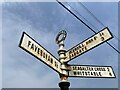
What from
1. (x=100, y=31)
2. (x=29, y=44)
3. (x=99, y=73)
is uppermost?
(x=100, y=31)

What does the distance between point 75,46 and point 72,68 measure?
1.80ft

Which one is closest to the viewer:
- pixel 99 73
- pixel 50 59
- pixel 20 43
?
pixel 20 43

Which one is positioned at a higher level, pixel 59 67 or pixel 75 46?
pixel 75 46

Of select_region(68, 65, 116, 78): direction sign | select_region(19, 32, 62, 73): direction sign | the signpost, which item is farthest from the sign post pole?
select_region(68, 65, 116, 78): direction sign

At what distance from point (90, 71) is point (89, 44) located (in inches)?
26.4

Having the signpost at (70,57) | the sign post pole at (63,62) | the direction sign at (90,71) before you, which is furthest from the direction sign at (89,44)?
the direction sign at (90,71)

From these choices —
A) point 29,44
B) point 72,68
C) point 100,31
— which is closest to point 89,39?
point 100,31

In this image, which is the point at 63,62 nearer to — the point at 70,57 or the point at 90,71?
Result: the point at 70,57

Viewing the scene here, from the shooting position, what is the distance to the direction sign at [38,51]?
263 inches

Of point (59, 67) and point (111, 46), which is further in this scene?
point (111, 46)

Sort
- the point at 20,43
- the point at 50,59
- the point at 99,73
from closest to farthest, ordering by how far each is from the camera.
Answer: the point at 20,43 < the point at 50,59 < the point at 99,73

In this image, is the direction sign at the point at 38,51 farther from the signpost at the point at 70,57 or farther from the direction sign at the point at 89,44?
the direction sign at the point at 89,44

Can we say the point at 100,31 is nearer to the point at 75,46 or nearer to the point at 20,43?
the point at 75,46

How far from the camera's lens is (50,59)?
718 cm
